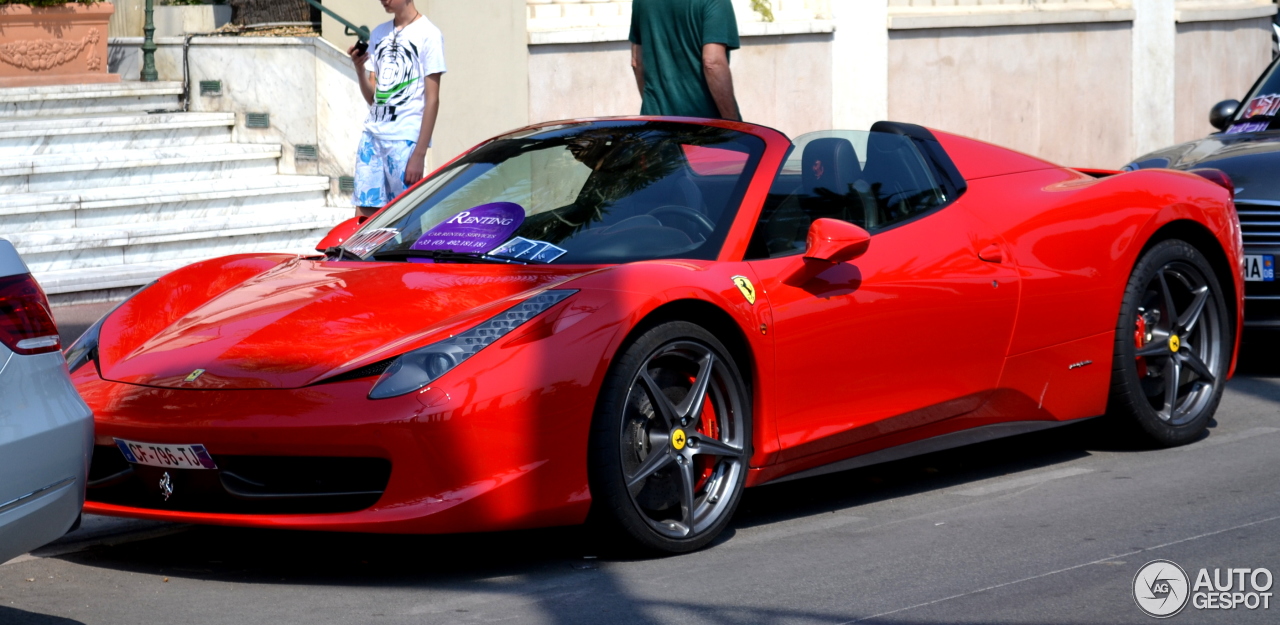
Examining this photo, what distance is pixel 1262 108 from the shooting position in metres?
8.95

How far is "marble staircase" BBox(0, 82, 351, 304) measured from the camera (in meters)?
9.77

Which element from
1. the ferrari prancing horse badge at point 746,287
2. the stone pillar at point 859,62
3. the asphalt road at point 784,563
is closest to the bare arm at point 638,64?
the asphalt road at point 784,563

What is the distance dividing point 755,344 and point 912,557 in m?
0.79

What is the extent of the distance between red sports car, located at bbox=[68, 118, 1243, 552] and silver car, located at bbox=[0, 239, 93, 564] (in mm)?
614

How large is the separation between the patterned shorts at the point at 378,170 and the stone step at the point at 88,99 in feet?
13.6

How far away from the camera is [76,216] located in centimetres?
1012

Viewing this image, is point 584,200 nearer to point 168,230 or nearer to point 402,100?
point 402,100

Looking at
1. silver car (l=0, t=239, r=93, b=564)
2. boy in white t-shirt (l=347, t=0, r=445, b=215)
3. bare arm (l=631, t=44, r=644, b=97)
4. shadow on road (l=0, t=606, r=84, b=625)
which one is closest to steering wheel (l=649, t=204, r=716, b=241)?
silver car (l=0, t=239, r=93, b=564)

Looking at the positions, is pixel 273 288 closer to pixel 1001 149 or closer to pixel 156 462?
pixel 156 462

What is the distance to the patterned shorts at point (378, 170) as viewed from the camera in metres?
8.02

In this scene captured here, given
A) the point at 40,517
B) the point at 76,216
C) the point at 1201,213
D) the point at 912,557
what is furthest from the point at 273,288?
the point at 76,216

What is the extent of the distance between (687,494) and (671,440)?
0.60 ft

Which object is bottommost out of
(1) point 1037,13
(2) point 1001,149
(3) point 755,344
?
(3) point 755,344

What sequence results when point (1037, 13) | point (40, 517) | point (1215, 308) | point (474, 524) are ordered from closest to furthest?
1. point (40, 517)
2. point (474, 524)
3. point (1215, 308)
4. point (1037, 13)
